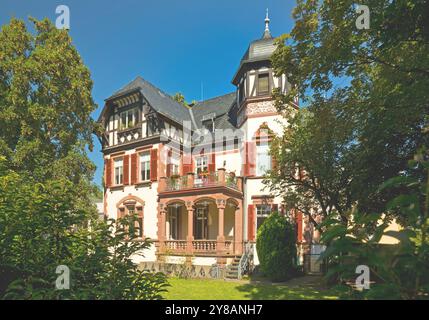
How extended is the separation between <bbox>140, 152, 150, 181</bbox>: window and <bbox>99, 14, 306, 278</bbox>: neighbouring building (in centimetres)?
7

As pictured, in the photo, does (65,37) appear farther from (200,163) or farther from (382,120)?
(382,120)

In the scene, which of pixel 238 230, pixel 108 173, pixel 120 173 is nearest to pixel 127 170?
pixel 120 173

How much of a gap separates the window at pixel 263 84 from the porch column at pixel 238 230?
7121 mm

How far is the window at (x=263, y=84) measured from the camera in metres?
20.0

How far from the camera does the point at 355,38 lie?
8461mm

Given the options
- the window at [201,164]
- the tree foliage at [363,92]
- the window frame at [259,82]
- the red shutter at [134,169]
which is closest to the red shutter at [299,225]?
the tree foliage at [363,92]

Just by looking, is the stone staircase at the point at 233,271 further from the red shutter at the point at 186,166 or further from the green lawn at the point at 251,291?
the red shutter at the point at 186,166

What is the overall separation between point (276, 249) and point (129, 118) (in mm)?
14906

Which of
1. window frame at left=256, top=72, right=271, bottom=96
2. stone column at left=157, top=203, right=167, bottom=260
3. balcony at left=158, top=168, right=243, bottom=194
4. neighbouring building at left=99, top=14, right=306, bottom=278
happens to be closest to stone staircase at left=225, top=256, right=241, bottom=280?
neighbouring building at left=99, top=14, right=306, bottom=278

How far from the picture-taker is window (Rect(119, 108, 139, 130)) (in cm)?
2338

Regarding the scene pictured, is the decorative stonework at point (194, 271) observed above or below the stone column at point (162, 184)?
below

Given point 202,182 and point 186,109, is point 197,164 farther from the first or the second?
point 186,109

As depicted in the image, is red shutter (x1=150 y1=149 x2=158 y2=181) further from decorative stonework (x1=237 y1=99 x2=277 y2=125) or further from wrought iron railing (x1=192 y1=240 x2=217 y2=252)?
decorative stonework (x1=237 y1=99 x2=277 y2=125)

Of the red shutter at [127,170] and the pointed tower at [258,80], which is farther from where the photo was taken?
the red shutter at [127,170]
